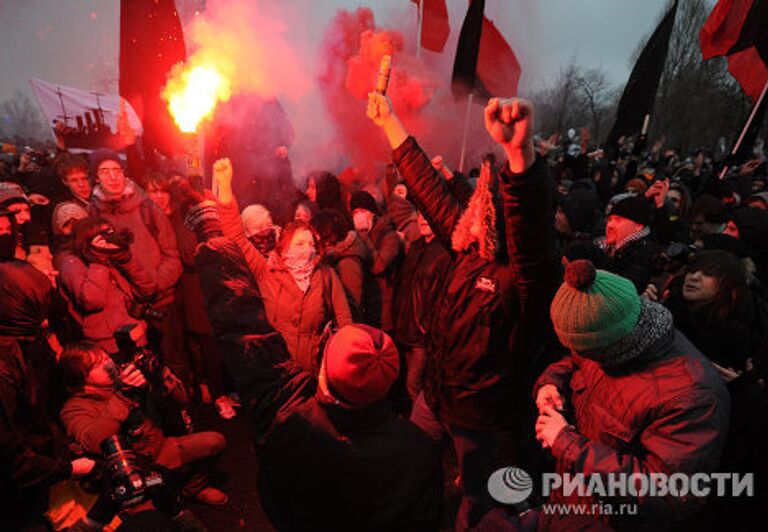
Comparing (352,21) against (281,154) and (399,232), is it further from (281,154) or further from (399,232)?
(399,232)

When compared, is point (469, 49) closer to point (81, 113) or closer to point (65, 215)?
point (65, 215)

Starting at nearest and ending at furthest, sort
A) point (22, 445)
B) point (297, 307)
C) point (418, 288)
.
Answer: point (22, 445) → point (297, 307) → point (418, 288)

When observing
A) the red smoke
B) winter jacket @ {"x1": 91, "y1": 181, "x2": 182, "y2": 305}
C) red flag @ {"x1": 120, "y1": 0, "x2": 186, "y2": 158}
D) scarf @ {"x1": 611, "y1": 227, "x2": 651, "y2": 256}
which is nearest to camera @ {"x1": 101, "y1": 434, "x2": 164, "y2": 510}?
winter jacket @ {"x1": 91, "y1": 181, "x2": 182, "y2": 305}

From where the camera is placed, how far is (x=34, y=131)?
65750 millimetres

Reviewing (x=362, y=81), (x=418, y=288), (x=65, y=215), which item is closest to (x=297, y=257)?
(x=418, y=288)

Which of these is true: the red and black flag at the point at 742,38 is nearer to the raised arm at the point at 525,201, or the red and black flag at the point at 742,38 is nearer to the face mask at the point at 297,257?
the raised arm at the point at 525,201

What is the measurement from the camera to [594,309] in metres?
1.76

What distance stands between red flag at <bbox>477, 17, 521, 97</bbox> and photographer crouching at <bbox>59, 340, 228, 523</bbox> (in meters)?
8.18

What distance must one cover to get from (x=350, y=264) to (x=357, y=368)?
2724 mm

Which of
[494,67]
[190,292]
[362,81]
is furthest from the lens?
[362,81]

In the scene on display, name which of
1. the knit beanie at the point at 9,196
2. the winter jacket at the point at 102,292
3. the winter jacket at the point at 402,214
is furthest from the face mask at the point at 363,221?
the knit beanie at the point at 9,196

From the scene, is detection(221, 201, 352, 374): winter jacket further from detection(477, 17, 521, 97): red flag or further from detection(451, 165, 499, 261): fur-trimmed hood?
detection(477, 17, 521, 97): red flag

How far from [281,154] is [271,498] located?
8014 mm

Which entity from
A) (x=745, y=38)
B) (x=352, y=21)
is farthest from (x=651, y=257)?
(x=352, y=21)
